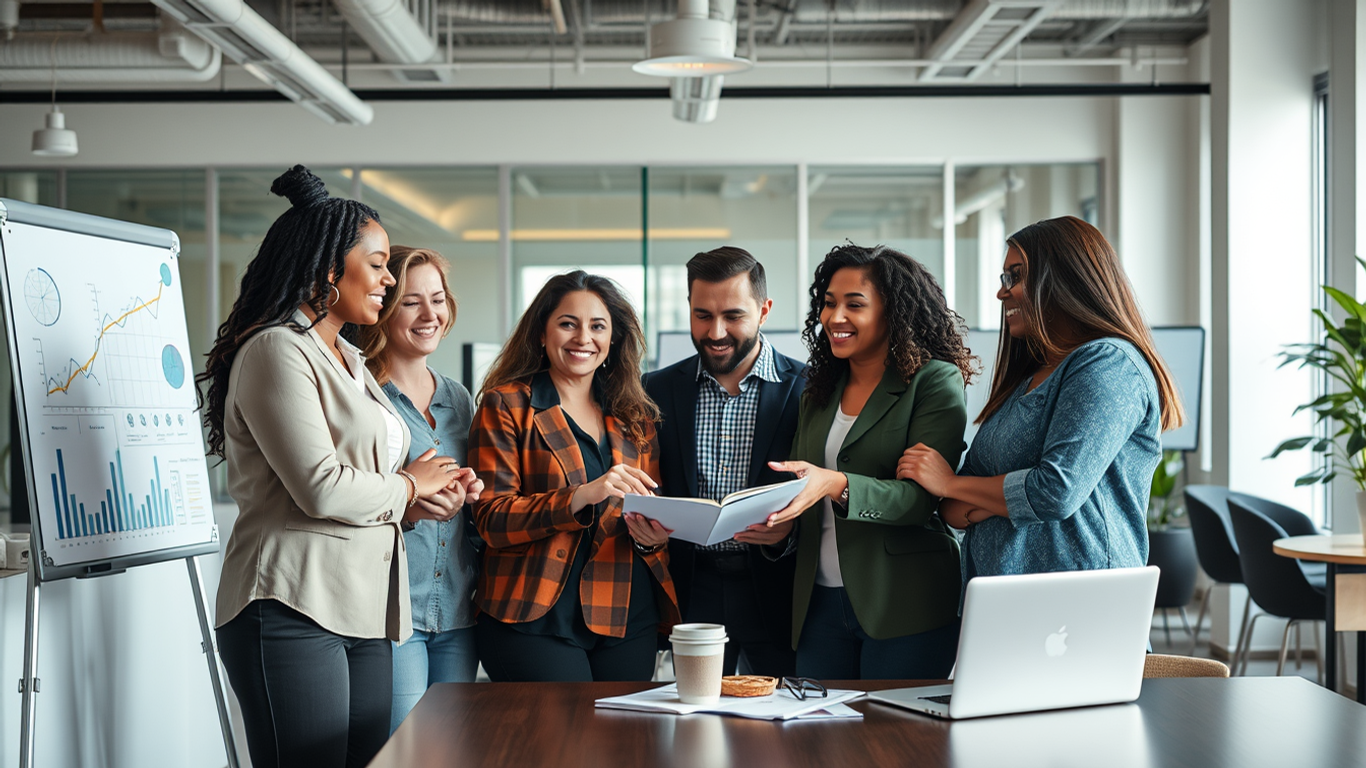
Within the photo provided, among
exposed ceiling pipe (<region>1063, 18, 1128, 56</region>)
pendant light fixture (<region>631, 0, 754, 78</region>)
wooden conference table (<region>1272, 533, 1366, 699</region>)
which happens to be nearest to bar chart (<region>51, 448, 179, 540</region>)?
pendant light fixture (<region>631, 0, 754, 78</region>)

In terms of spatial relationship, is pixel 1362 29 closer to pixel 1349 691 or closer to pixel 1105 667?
pixel 1349 691

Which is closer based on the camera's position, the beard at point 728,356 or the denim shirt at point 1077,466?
the denim shirt at point 1077,466

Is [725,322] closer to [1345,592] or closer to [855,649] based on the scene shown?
[855,649]

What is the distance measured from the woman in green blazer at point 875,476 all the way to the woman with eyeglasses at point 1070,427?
0.47 feet

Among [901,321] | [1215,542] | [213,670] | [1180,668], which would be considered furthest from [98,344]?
[1215,542]

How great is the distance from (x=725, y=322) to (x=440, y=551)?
0.86m

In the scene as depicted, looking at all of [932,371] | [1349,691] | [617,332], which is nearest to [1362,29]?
[1349,691]

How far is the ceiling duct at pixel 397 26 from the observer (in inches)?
219

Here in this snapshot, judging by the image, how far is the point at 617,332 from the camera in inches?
106

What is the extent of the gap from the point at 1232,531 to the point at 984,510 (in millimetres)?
3473

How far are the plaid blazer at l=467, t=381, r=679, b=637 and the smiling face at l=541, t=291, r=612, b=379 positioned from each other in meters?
0.11

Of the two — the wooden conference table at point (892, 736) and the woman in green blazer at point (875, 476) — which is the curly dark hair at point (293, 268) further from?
the woman in green blazer at point (875, 476)

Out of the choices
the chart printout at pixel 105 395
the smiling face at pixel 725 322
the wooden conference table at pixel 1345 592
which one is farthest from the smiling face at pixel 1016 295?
the wooden conference table at pixel 1345 592

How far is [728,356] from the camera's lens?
268 centimetres
